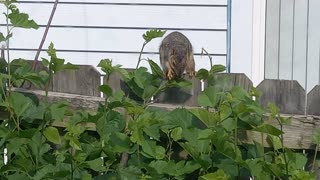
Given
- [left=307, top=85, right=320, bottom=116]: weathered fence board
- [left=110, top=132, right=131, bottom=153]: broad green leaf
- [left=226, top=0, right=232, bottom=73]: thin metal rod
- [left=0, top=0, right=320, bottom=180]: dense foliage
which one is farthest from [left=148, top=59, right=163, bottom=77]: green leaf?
[left=226, top=0, right=232, bottom=73]: thin metal rod

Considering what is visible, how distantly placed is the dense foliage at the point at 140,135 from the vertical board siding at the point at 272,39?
229 centimetres

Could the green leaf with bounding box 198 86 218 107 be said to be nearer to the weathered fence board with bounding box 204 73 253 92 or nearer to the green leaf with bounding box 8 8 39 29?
the weathered fence board with bounding box 204 73 253 92

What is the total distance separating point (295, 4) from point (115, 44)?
1.48 meters

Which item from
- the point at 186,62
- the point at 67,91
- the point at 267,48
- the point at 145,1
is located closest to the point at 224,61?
the point at 267,48

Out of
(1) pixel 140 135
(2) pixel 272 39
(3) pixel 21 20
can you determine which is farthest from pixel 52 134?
(2) pixel 272 39

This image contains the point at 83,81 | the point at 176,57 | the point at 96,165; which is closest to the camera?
the point at 96,165

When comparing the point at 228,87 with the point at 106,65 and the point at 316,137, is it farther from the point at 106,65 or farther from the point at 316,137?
the point at 106,65

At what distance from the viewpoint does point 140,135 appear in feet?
13.2

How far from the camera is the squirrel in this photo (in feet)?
14.6

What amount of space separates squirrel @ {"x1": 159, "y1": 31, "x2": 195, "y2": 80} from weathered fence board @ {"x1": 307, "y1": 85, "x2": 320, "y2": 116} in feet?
2.20

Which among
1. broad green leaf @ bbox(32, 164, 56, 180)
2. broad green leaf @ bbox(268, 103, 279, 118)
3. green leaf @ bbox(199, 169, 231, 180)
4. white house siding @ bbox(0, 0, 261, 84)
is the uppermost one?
white house siding @ bbox(0, 0, 261, 84)

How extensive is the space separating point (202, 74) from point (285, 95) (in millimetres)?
465

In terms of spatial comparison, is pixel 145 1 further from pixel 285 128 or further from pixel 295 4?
pixel 285 128

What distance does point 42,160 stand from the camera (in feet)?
13.9
